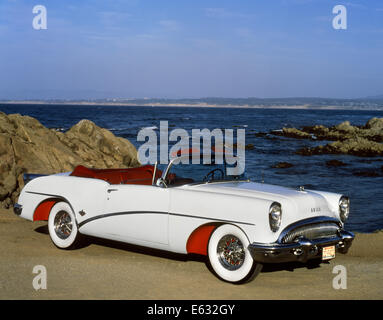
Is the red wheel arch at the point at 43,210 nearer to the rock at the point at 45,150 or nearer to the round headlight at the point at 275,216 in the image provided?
the round headlight at the point at 275,216

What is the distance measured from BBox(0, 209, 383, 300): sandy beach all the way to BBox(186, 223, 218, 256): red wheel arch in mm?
305

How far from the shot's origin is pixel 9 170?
13.3m

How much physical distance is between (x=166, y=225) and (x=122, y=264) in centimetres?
86

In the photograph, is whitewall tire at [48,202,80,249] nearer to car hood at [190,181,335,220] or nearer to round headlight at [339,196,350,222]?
car hood at [190,181,335,220]

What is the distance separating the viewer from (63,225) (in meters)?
7.73

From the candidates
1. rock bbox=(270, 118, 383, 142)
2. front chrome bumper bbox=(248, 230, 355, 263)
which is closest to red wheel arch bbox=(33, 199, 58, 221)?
front chrome bumper bbox=(248, 230, 355, 263)

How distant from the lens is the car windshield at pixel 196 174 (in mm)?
6684

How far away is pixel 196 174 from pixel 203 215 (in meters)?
0.83

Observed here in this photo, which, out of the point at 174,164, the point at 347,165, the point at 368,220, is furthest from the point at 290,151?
the point at 174,164

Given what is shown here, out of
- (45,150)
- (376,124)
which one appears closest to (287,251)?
(45,150)

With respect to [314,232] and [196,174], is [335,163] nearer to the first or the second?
[196,174]

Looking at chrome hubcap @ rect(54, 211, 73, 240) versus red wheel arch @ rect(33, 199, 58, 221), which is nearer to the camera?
chrome hubcap @ rect(54, 211, 73, 240)

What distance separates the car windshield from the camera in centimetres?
668
